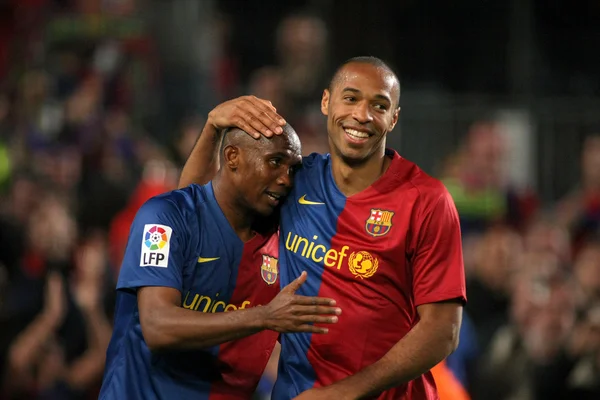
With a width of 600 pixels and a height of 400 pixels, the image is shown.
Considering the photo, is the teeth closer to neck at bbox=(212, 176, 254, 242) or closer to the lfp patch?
neck at bbox=(212, 176, 254, 242)

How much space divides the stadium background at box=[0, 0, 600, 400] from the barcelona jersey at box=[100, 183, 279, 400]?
10.1 feet

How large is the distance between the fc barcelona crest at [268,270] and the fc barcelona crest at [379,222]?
52 centimetres

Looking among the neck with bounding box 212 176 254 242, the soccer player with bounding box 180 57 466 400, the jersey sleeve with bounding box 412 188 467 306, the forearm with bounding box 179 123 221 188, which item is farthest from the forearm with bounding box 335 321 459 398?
the forearm with bounding box 179 123 221 188

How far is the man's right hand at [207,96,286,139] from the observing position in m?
4.29

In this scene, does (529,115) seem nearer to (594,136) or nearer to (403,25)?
(594,136)

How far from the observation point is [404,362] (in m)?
3.96

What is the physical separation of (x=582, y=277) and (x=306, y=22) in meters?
3.87

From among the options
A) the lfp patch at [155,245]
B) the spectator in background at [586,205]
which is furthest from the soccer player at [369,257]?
the spectator in background at [586,205]

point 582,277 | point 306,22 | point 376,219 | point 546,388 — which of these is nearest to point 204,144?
point 376,219

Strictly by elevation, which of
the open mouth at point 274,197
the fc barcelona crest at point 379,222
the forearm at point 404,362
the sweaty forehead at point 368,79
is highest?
the sweaty forehead at point 368,79

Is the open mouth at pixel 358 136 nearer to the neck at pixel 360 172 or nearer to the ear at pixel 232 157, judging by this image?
the neck at pixel 360 172

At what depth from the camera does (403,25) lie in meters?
11.5

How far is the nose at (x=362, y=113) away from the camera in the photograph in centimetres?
416

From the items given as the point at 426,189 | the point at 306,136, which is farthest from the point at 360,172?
the point at 306,136
